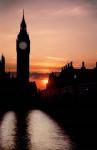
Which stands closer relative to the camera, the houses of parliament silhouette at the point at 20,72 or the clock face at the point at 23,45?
the houses of parliament silhouette at the point at 20,72

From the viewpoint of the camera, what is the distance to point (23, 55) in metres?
115

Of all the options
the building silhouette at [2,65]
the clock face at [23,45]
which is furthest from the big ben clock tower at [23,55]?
the building silhouette at [2,65]

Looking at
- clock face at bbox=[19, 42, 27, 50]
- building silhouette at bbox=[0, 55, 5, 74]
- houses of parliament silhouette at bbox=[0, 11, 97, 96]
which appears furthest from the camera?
building silhouette at bbox=[0, 55, 5, 74]

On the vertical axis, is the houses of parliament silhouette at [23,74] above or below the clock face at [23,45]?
below

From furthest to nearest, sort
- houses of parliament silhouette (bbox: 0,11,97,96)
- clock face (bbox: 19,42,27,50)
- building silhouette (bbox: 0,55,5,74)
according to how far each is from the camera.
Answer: building silhouette (bbox: 0,55,5,74), clock face (bbox: 19,42,27,50), houses of parliament silhouette (bbox: 0,11,97,96)

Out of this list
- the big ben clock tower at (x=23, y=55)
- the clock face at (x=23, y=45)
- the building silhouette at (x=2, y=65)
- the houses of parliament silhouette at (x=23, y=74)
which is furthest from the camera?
the building silhouette at (x=2, y=65)

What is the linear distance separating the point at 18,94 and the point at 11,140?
97.2 metres

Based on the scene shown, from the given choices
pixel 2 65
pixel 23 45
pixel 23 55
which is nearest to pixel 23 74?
pixel 23 55

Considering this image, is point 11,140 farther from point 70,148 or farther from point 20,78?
point 20,78

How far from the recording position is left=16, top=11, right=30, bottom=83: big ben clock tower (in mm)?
110812

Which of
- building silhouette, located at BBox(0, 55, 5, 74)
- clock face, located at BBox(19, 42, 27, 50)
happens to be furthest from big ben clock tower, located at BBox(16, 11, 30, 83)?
building silhouette, located at BBox(0, 55, 5, 74)

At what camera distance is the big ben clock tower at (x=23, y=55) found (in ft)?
364

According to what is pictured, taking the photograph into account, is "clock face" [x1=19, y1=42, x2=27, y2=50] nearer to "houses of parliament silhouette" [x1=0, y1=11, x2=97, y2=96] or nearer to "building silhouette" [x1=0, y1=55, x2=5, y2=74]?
"houses of parliament silhouette" [x1=0, y1=11, x2=97, y2=96]

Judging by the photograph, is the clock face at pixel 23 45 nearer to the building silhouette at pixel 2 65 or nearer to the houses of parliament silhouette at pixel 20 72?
the houses of parliament silhouette at pixel 20 72
